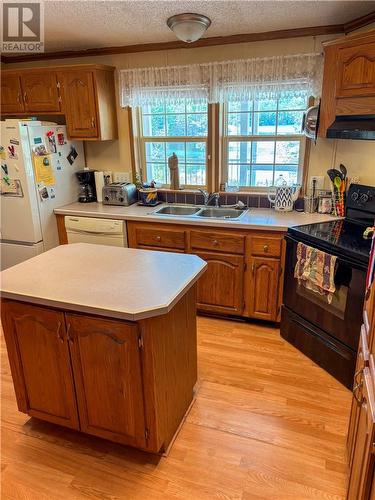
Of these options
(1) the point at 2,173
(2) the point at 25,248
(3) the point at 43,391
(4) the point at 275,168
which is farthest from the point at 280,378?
(1) the point at 2,173

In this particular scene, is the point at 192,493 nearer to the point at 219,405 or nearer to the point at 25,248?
the point at 219,405

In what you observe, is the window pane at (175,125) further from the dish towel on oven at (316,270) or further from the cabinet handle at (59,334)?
the cabinet handle at (59,334)

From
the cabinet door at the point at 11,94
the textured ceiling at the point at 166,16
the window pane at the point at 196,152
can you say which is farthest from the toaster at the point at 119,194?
the textured ceiling at the point at 166,16

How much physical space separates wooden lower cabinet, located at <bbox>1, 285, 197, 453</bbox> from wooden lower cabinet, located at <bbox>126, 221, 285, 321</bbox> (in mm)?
1064

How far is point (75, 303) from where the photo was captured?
1.54 metres

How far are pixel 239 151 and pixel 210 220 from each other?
90 centimetres

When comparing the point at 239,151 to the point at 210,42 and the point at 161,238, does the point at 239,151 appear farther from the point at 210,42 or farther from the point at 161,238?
the point at 161,238

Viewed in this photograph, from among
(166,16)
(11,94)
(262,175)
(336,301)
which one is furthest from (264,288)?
(11,94)

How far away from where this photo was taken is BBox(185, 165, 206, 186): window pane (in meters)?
3.55

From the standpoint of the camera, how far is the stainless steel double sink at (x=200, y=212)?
3260mm

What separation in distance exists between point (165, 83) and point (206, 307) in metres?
2.11

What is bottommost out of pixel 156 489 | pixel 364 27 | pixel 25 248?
pixel 156 489

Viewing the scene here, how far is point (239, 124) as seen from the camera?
3312 mm

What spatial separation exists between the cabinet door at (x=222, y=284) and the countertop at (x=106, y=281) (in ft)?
3.10
